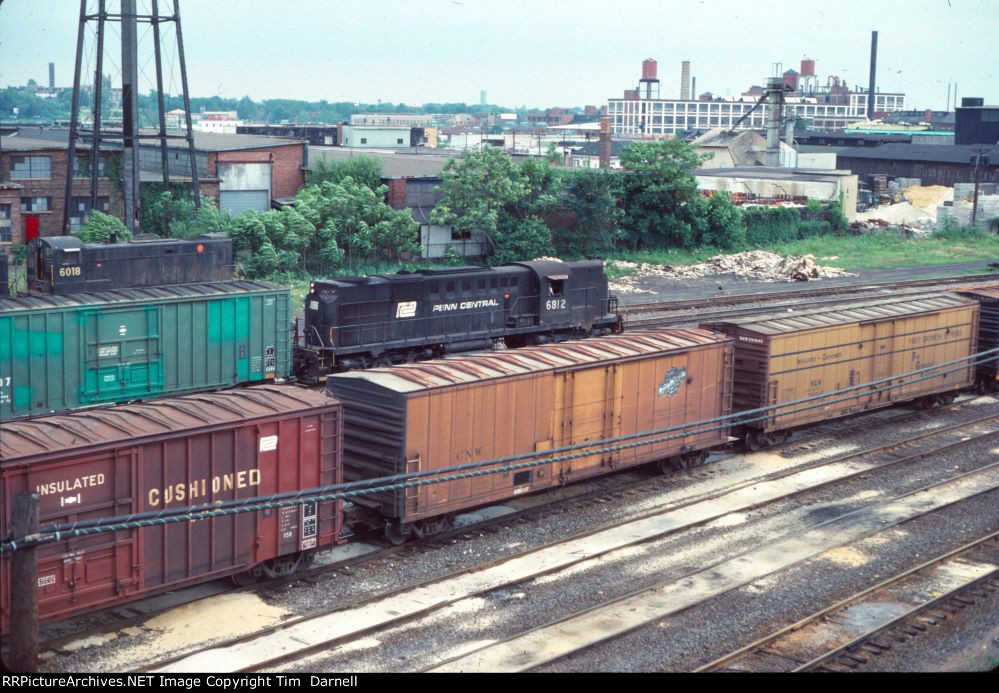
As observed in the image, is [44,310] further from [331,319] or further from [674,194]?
[674,194]

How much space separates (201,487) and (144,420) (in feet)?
4.30

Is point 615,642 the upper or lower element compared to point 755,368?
lower

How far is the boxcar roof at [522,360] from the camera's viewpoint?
2036 centimetres

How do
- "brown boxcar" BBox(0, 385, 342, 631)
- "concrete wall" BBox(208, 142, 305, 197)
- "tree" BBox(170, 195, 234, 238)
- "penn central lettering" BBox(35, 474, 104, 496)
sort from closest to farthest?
"penn central lettering" BBox(35, 474, 104, 496)
"brown boxcar" BBox(0, 385, 342, 631)
"tree" BBox(170, 195, 234, 238)
"concrete wall" BBox(208, 142, 305, 197)

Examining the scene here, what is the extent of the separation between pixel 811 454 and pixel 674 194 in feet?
137

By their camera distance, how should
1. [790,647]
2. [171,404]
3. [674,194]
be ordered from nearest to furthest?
[790,647] < [171,404] < [674,194]

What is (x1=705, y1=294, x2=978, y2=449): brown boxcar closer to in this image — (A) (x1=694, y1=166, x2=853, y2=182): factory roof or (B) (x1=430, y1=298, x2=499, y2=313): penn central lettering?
(B) (x1=430, y1=298, x2=499, y2=313): penn central lettering

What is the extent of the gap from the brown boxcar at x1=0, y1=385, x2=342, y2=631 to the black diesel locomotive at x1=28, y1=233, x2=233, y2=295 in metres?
15.2

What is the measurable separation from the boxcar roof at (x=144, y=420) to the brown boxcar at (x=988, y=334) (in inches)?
1000

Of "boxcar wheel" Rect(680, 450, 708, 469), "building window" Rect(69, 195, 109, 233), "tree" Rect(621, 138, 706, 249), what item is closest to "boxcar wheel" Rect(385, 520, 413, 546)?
"boxcar wheel" Rect(680, 450, 708, 469)

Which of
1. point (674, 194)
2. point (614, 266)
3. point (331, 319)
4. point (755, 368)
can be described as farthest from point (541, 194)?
point (755, 368)

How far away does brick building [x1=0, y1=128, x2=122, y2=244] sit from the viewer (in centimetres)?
5325
